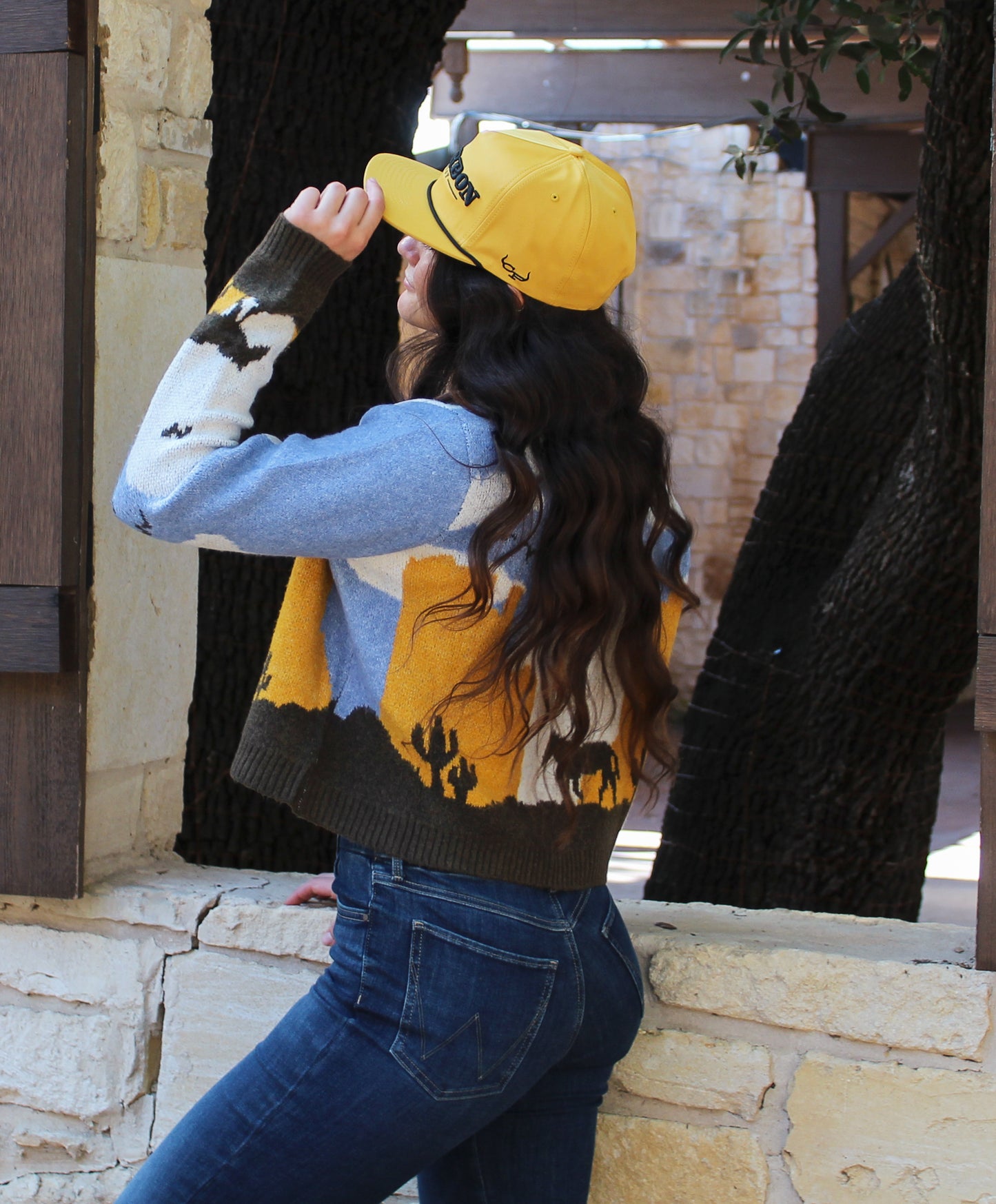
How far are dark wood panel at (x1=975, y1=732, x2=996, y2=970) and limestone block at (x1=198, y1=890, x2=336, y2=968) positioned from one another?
93cm

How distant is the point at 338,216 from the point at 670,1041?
1231 mm

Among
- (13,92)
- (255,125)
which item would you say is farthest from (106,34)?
(255,125)

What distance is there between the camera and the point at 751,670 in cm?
364

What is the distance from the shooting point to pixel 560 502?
141cm

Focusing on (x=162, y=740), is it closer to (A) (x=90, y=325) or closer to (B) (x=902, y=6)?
(A) (x=90, y=325)

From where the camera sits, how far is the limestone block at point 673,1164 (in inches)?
75.5

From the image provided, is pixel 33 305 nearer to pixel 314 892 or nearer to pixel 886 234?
pixel 314 892

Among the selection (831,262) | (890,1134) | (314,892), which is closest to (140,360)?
(314,892)

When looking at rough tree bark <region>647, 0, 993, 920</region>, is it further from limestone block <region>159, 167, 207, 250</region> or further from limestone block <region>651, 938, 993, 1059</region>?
limestone block <region>159, 167, 207, 250</region>

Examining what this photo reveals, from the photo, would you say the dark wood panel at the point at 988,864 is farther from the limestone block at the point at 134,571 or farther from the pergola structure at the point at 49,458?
the limestone block at the point at 134,571

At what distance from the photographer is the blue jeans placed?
4.56 feet

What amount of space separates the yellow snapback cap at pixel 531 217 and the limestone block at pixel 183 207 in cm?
84

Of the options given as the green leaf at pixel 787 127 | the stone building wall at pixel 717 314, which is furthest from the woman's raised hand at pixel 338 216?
the stone building wall at pixel 717 314

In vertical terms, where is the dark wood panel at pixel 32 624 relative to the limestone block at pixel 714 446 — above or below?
below
